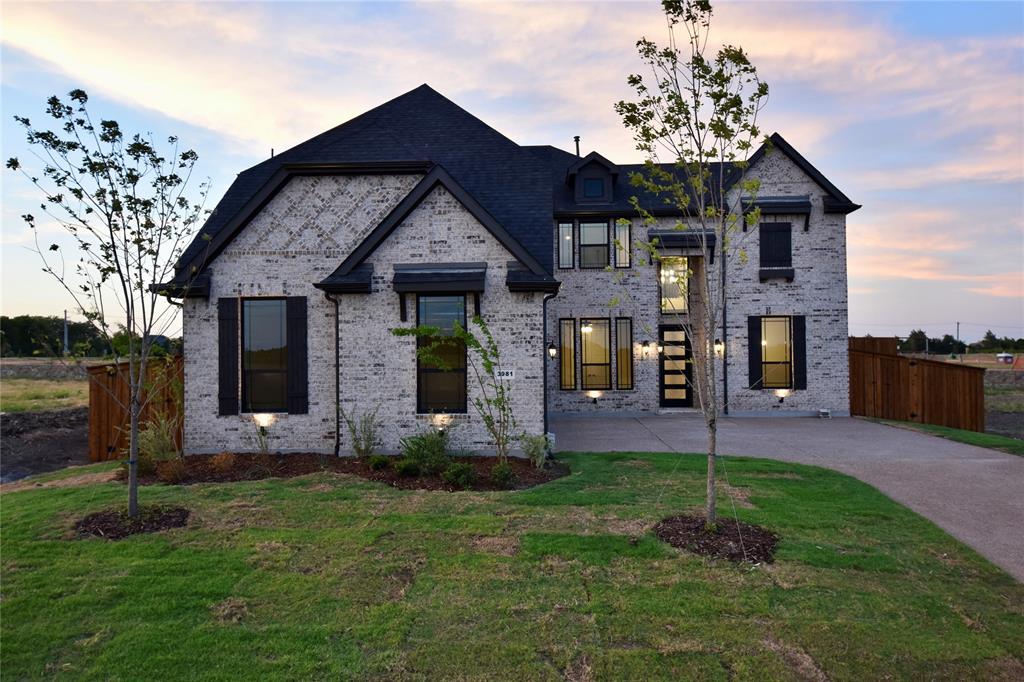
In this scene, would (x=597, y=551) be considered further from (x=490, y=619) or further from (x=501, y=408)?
(x=501, y=408)

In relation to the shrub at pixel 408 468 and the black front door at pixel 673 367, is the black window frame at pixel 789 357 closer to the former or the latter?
the black front door at pixel 673 367

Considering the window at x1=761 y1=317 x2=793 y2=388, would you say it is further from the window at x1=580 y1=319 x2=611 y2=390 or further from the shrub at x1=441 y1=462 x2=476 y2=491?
the shrub at x1=441 y1=462 x2=476 y2=491

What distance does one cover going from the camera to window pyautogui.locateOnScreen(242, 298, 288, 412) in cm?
1080

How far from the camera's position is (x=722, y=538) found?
5.58 meters

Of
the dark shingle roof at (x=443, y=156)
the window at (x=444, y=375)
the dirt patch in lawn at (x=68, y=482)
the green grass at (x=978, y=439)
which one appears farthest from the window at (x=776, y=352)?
the dirt patch in lawn at (x=68, y=482)

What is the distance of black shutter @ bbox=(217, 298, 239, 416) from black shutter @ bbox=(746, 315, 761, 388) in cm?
1457

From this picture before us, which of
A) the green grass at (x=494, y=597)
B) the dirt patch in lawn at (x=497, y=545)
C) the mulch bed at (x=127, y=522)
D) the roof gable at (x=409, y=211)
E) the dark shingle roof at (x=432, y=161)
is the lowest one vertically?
the green grass at (x=494, y=597)

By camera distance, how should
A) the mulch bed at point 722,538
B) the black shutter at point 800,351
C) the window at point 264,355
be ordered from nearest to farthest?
1. the mulch bed at point 722,538
2. the window at point 264,355
3. the black shutter at point 800,351

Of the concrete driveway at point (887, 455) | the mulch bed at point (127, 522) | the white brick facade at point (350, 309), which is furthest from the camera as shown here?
the white brick facade at point (350, 309)

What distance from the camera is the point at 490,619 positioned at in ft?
13.4

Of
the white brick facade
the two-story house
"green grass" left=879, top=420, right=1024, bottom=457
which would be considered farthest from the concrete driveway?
the two-story house

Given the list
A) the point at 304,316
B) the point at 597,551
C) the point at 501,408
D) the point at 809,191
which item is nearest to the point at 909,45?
the point at 809,191

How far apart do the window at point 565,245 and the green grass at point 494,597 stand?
1150 centimetres

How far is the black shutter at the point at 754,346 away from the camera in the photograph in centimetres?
1673
